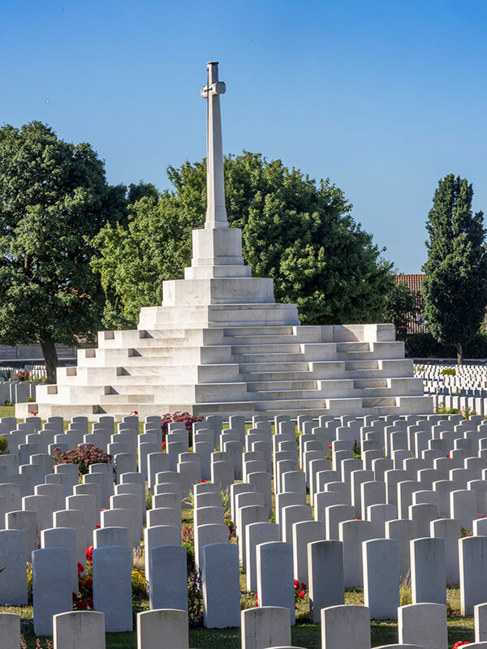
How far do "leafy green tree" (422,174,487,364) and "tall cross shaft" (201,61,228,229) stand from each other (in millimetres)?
27428

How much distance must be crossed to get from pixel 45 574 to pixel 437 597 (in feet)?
9.38

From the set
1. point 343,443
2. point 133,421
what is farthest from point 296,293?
point 343,443

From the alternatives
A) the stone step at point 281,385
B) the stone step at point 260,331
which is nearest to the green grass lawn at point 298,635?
the stone step at point 281,385

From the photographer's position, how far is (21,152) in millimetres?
39719

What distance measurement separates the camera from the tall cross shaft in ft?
80.1

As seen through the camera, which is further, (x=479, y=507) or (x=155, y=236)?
(x=155, y=236)

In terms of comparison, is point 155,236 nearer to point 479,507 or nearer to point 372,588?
point 479,507

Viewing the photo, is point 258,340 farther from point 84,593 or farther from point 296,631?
point 296,631

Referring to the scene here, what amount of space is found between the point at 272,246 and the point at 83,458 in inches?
932

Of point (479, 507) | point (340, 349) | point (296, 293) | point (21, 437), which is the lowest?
point (479, 507)

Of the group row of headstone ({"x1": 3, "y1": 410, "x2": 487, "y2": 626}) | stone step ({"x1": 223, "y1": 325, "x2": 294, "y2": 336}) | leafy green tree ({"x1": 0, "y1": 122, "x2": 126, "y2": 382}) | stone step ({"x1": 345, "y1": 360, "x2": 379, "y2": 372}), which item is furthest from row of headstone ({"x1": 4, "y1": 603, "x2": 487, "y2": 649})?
leafy green tree ({"x1": 0, "y1": 122, "x2": 126, "y2": 382})

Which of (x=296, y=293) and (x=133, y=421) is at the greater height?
(x=296, y=293)

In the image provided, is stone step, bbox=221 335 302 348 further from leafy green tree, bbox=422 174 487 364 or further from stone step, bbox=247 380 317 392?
leafy green tree, bbox=422 174 487 364

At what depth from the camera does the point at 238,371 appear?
2245 centimetres
